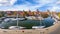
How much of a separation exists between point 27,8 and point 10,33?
451 millimetres

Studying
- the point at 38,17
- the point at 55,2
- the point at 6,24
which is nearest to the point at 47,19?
the point at 38,17

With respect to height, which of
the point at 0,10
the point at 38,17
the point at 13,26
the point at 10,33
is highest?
the point at 0,10

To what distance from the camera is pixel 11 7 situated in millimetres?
1678

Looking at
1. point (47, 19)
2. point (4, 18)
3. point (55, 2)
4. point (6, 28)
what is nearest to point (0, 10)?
point (4, 18)

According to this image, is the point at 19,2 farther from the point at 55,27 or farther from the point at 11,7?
the point at 55,27

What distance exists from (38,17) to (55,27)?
11.7 inches

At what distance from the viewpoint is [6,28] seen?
65.2 inches

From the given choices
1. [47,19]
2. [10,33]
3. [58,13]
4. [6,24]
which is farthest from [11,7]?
[58,13]

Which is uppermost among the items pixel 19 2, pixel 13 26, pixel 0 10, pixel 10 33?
pixel 19 2

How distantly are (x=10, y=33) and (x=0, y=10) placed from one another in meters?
0.37

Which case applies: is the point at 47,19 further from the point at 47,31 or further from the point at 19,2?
the point at 19,2

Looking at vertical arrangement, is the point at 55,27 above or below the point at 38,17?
below

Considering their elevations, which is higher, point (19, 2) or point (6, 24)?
point (19, 2)

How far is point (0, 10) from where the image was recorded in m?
1.66
